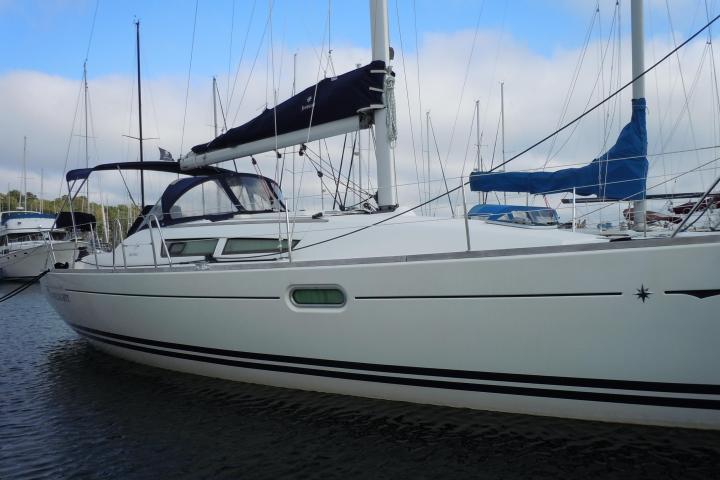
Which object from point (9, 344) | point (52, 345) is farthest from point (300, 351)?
point (9, 344)

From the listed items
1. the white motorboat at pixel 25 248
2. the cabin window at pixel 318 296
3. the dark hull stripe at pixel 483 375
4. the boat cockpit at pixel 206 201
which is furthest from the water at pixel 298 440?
the white motorboat at pixel 25 248

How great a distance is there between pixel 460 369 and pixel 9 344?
8190 mm

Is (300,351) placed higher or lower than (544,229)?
lower

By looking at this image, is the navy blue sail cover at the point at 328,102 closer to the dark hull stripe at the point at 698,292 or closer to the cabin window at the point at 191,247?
the cabin window at the point at 191,247

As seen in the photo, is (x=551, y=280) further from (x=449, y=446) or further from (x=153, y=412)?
(x=153, y=412)

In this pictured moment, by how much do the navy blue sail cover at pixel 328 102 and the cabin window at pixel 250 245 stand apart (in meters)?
1.36

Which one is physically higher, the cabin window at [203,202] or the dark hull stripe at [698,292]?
the cabin window at [203,202]

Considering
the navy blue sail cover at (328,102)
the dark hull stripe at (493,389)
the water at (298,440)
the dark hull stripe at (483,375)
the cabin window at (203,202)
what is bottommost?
the water at (298,440)

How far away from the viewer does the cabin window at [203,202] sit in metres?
6.37

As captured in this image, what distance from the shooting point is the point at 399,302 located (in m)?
3.85

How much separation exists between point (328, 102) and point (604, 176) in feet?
11.2

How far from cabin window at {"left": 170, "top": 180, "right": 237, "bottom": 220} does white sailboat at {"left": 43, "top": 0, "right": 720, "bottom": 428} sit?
19 mm

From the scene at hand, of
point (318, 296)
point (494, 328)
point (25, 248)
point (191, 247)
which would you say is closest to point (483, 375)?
point (494, 328)

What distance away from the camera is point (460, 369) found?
379cm
